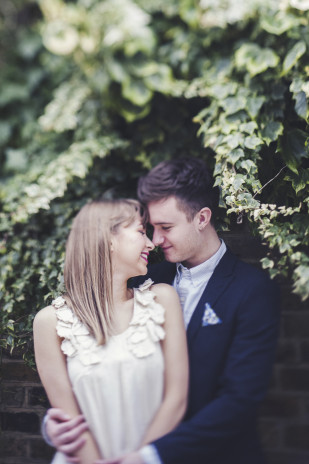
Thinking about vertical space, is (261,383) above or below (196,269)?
below

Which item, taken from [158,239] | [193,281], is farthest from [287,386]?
[158,239]

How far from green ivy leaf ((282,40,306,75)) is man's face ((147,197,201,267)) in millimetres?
945

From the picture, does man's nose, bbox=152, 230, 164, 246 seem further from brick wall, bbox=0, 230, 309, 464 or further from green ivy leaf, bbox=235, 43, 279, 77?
green ivy leaf, bbox=235, 43, 279, 77

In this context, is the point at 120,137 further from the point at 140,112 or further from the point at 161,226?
the point at 161,226

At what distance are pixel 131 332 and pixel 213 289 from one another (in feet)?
1.25

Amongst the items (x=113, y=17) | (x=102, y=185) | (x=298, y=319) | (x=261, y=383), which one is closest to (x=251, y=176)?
(x=298, y=319)

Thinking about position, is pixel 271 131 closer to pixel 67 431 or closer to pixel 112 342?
pixel 112 342

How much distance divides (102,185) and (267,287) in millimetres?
1558

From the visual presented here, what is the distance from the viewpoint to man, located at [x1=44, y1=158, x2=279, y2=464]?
1.68 meters

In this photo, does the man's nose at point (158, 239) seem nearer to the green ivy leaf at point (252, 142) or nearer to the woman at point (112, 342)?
the woman at point (112, 342)

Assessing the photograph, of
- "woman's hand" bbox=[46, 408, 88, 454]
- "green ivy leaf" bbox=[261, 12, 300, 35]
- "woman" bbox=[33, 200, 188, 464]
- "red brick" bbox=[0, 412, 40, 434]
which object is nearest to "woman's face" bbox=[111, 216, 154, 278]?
A: "woman" bbox=[33, 200, 188, 464]

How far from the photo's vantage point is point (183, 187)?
2.11 metres

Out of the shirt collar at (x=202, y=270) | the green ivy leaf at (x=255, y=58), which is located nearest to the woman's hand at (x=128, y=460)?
the shirt collar at (x=202, y=270)

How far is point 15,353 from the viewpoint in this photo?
2.61m
